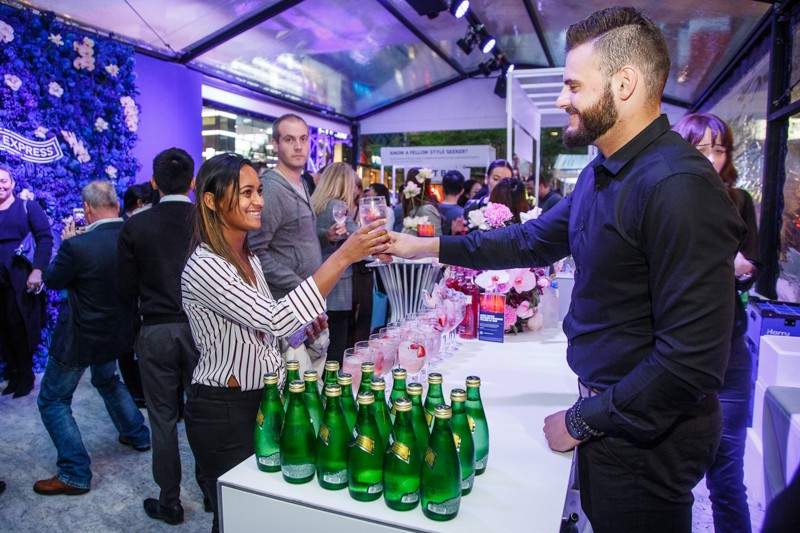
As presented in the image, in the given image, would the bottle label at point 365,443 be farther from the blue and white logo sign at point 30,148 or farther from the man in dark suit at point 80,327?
the blue and white logo sign at point 30,148

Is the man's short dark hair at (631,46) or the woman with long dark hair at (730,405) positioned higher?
the man's short dark hair at (631,46)

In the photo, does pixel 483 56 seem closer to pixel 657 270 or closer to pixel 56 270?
pixel 56 270

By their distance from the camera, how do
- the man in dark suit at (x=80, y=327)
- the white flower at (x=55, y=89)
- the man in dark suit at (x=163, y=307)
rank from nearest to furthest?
the man in dark suit at (x=163, y=307) → the man in dark suit at (x=80, y=327) → the white flower at (x=55, y=89)

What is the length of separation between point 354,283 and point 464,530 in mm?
3062

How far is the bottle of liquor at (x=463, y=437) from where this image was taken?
1112 mm

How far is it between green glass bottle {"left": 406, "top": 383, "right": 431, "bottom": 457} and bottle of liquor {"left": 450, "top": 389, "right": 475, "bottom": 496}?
0.06m

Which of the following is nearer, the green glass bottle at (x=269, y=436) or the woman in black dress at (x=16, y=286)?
the green glass bottle at (x=269, y=436)

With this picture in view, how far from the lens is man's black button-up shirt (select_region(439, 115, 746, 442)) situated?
38.9 inches

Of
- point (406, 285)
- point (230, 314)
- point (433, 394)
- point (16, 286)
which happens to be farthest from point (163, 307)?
point (16, 286)

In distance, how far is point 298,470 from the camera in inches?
46.2

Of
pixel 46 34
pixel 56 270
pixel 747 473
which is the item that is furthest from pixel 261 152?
pixel 747 473

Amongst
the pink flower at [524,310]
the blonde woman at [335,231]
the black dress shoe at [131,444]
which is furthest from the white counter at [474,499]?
the black dress shoe at [131,444]

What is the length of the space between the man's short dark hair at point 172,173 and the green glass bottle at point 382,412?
5.76 feet

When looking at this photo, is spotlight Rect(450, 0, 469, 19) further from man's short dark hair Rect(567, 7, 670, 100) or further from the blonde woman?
man's short dark hair Rect(567, 7, 670, 100)
